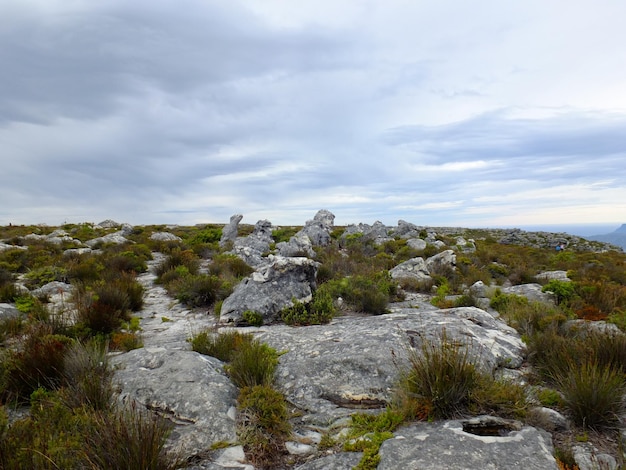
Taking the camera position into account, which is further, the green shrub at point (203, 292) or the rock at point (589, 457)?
the green shrub at point (203, 292)

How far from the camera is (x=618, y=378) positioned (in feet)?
14.6

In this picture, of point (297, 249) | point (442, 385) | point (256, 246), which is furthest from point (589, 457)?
point (256, 246)

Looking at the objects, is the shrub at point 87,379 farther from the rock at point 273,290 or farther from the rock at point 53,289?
the rock at point 53,289

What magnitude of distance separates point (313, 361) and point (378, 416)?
1.69 m

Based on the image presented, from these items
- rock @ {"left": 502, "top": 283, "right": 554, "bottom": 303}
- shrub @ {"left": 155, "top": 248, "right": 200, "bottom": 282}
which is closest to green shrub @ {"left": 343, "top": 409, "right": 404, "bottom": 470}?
rock @ {"left": 502, "top": 283, "right": 554, "bottom": 303}

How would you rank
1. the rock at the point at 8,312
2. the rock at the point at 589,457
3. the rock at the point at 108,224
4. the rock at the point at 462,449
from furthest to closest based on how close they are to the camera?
the rock at the point at 108,224
the rock at the point at 8,312
the rock at the point at 589,457
the rock at the point at 462,449

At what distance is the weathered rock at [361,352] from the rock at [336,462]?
2.77 feet

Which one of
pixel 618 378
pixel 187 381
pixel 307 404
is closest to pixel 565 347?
pixel 618 378

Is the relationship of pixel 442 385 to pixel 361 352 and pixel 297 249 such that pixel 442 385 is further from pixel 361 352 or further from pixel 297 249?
pixel 297 249

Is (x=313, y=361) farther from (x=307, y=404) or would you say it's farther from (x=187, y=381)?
(x=187, y=381)

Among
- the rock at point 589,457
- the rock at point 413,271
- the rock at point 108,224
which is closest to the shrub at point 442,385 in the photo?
the rock at point 589,457

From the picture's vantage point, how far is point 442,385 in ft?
14.3

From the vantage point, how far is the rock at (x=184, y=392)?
4344 mm

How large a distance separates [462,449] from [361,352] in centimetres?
242
